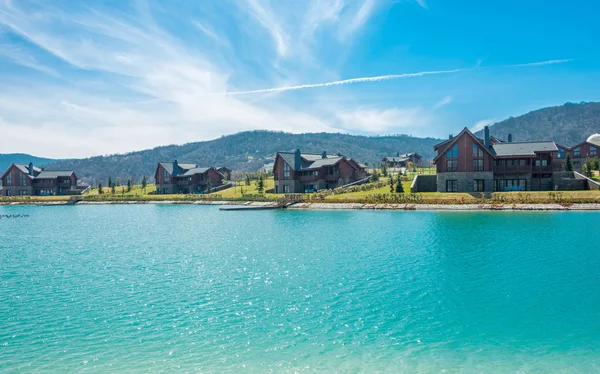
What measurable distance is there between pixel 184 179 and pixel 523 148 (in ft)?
238

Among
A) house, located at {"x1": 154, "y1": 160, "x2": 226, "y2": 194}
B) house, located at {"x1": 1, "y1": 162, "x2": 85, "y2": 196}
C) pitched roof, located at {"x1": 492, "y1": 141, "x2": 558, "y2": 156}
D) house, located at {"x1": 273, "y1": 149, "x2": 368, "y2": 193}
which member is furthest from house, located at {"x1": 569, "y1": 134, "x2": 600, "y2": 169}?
house, located at {"x1": 1, "y1": 162, "x2": 85, "y2": 196}

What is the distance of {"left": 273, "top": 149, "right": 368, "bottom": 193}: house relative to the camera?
7894 centimetres

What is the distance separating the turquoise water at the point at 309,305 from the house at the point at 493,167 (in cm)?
3063

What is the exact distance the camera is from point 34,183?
358 feet

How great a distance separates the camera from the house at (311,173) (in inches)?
3108

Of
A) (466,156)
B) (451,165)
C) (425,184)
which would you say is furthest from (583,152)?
(425,184)

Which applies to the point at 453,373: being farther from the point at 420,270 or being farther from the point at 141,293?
the point at 141,293

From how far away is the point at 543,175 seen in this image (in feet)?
199

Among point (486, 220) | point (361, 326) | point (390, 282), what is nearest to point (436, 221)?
point (486, 220)

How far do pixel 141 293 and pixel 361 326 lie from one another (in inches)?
392

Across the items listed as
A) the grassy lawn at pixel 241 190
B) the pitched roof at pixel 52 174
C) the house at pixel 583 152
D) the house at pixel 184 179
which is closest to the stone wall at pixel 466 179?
the grassy lawn at pixel 241 190

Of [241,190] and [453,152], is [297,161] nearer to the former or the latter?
[241,190]

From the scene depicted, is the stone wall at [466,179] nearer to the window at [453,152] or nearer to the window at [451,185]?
the window at [451,185]

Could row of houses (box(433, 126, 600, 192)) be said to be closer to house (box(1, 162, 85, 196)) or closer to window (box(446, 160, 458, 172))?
window (box(446, 160, 458, 172))
